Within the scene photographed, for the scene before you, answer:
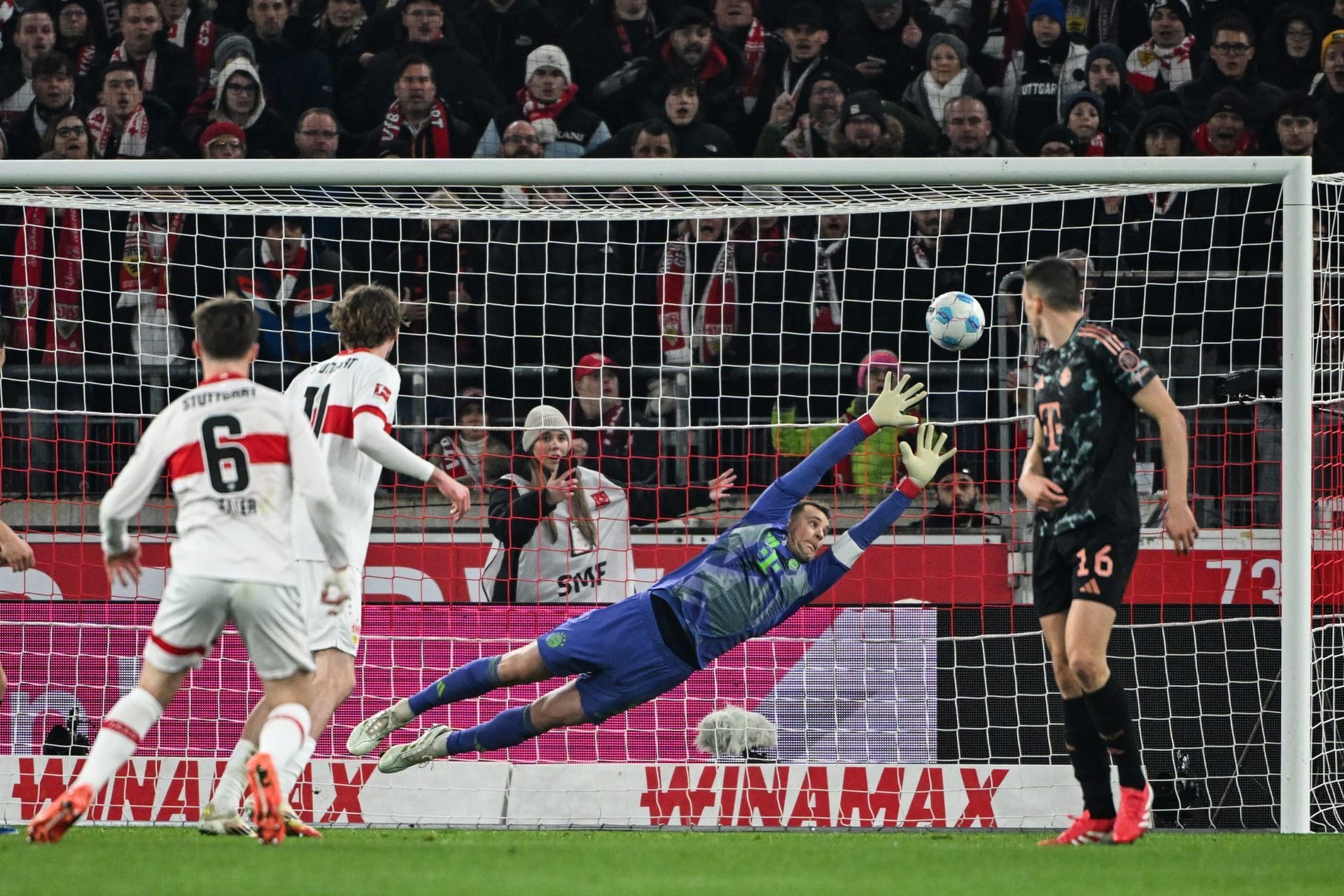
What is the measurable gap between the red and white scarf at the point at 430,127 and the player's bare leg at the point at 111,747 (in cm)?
673

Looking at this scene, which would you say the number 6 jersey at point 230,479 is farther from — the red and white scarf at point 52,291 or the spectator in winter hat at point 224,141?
the spectator in winter hat at point 224,141

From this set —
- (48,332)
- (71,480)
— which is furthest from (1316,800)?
(48,332)

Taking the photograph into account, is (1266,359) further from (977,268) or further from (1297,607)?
(1297,607)

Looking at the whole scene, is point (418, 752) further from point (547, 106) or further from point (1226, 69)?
point (1226, 69)

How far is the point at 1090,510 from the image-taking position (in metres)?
5.71

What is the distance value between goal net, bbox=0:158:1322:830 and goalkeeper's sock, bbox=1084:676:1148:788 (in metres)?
1.55

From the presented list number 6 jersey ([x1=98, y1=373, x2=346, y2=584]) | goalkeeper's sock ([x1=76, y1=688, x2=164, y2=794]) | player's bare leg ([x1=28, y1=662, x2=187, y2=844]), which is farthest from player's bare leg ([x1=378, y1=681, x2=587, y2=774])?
number 6 jersey ([x1=98, y1=373, x2=346, y2=584])

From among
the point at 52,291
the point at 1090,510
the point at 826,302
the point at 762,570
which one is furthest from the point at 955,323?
the point at 52,291

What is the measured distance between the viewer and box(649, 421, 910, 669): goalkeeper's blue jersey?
22.7 ft

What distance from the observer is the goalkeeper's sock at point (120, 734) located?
16.4 feet

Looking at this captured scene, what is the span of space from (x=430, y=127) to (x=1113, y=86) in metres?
4.83

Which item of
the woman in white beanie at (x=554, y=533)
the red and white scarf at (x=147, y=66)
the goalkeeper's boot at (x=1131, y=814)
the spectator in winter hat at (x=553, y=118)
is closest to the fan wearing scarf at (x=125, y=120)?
the red and white scarf at (x=147, y=66)

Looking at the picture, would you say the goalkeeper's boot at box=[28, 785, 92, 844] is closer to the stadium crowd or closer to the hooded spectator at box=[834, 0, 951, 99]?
the stadium crowd

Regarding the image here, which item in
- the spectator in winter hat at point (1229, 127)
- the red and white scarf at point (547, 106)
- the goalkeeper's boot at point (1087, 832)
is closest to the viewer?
the goalkeeper's boot at point (1087, 832)
